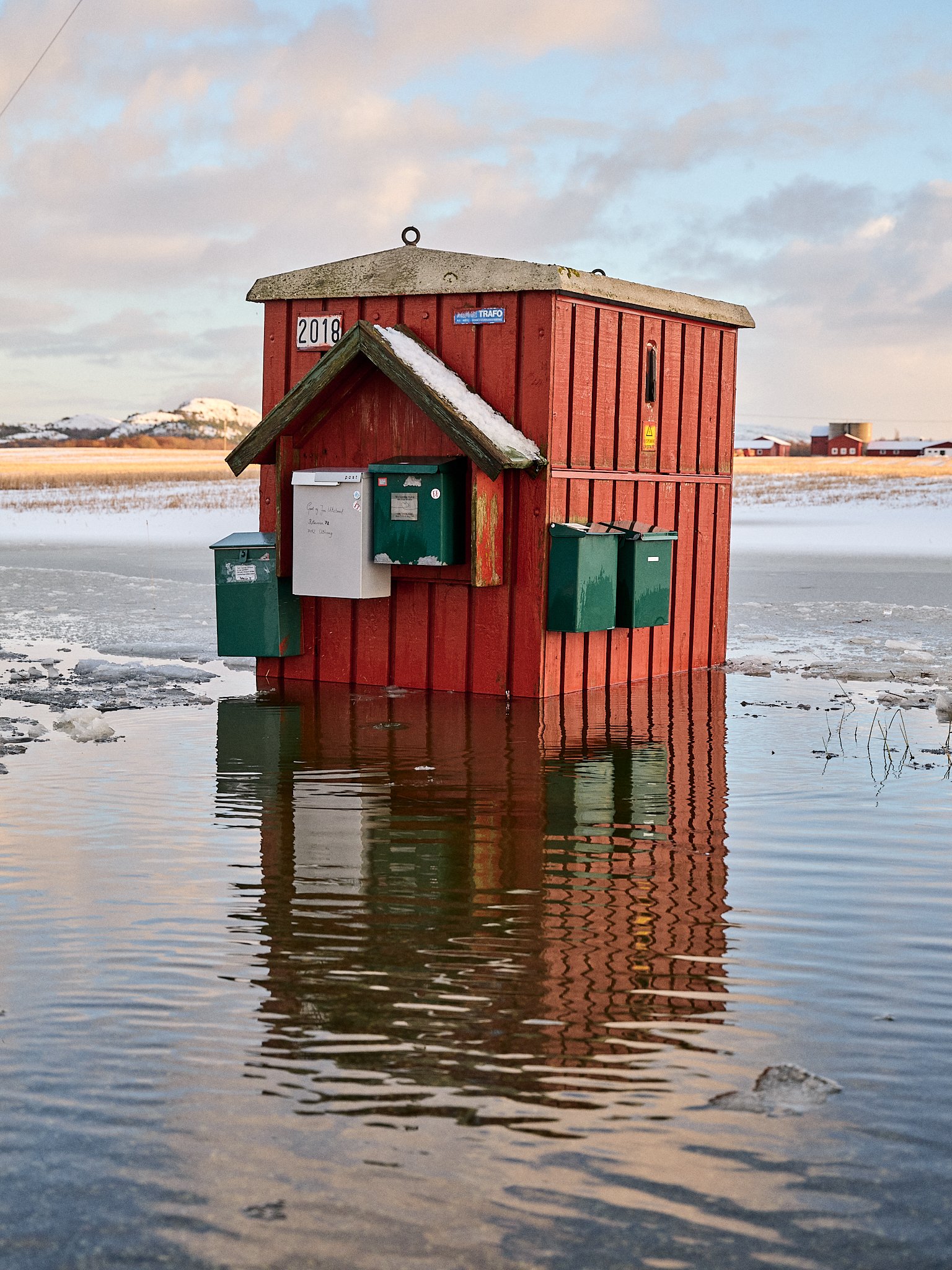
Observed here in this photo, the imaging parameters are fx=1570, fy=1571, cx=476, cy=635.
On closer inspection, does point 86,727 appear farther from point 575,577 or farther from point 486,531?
point 575,577

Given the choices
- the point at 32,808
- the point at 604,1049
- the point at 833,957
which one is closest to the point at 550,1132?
the point at 604,1049

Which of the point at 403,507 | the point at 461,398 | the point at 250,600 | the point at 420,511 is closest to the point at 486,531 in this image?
the point at 420,511

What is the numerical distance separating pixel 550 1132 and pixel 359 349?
375 inches

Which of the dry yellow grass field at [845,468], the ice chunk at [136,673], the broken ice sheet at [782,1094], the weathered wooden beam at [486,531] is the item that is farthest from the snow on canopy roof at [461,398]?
the dry yellow grass field at [845,468]

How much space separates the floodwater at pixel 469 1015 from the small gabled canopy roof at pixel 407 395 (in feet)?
11.5

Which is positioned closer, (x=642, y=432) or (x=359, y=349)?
(x=359, y=349)

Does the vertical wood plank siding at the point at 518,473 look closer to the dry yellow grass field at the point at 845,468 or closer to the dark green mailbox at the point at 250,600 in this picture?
the dark green mailbox at the point at 250,600

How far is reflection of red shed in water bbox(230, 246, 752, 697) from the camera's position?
41.4ft

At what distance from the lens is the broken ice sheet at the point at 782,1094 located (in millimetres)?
4293

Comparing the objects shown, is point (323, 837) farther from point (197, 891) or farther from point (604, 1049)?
point (604, 1049)

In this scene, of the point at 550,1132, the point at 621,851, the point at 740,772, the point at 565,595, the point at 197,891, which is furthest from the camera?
the point at 565,595

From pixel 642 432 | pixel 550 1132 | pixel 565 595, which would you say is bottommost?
pixel 550 1132

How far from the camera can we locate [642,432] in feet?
46.5

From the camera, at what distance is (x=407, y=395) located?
42.1 feet
